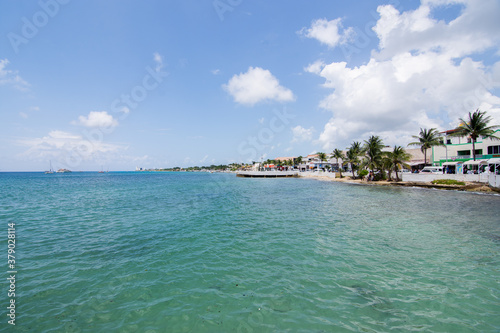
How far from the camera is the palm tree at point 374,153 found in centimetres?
5135

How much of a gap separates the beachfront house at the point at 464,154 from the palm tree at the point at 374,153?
13405 mm

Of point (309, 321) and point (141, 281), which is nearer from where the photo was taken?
point (309, 321)

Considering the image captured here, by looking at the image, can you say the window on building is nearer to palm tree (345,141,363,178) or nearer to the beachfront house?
the beachfront house

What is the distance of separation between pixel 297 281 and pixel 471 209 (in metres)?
21.1

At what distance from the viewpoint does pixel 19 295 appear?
6414mm

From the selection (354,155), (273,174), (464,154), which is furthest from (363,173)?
(273,174)

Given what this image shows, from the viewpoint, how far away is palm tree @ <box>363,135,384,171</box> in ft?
168

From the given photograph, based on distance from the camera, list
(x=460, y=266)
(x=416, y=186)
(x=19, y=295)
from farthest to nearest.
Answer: (x=416, y=186), (x=460, y=266), (x=19, y=295)

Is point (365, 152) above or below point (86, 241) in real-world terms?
above

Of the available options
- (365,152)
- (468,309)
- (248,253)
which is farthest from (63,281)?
(365,152)

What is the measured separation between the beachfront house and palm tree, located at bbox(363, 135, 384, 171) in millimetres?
13405

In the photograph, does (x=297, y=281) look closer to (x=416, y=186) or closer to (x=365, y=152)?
(x=416, y=186)

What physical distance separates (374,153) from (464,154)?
18.4 m

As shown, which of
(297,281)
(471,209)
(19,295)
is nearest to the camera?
(19,295)
